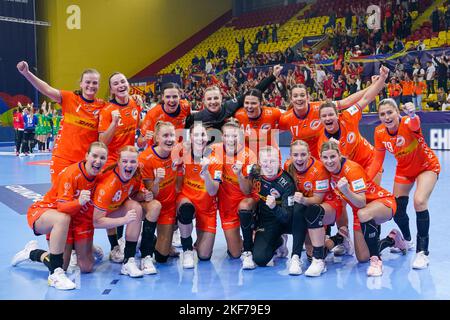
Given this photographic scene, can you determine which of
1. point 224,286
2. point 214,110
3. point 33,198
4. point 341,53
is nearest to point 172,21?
point 341,53

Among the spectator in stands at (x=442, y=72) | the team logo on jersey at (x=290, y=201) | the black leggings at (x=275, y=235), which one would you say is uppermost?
the spectator in stands at (x=442, y=72)

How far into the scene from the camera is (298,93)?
5.34 m

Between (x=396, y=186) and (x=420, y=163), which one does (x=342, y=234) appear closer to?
(x=396, y=186)

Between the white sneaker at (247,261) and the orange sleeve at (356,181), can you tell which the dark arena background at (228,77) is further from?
the orange sleeve at (356,181)

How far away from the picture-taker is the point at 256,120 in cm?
546

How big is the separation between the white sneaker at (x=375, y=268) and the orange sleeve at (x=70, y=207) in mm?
2653

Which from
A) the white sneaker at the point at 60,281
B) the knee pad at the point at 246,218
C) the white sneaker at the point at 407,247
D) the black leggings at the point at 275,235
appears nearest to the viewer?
the white sneaker at the point at 60,281

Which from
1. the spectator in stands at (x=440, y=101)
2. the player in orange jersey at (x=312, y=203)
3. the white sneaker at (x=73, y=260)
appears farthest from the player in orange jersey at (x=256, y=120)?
the spectator in stands at (x=440, y=101)

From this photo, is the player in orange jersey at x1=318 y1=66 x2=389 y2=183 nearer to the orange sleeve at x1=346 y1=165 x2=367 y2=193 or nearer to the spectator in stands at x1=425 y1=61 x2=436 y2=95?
the orange sleeve at x1=346 y1=165 x2=367 y2=193

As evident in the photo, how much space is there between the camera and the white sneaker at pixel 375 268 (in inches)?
164

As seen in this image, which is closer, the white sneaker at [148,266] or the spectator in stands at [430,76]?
the white sneaker at [148,266]

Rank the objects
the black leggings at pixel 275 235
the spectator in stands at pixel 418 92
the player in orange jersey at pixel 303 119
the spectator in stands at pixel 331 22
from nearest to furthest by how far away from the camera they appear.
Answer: the black leggings at pixel 275 235
the player in orange jersey at pixel 303 119
the spectator in stands at pixel 418 92
the spectator in stands at pixel 331 22

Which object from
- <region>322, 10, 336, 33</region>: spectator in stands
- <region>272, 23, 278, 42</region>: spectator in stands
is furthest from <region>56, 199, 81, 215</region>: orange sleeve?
<region>272, 23, 278, 42</region>: spectator in stands
